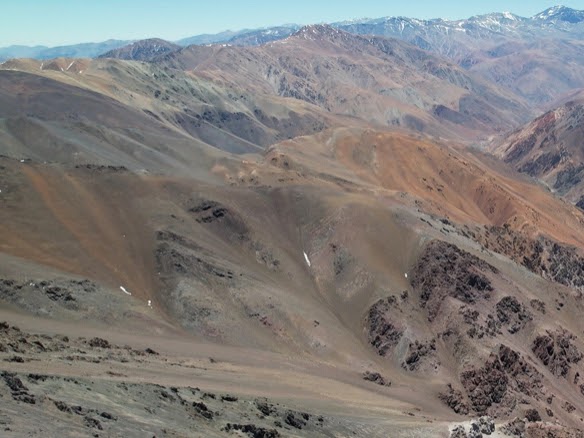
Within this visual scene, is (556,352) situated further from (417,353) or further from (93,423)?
(93,423)

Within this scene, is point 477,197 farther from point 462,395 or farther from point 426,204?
point 462,395

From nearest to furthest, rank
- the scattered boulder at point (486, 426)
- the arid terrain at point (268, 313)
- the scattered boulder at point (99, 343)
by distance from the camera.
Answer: the arid terrain at point (268, 313) < the scattered boulder at point (486, 426) < the scattered boulder at point (99, 343)

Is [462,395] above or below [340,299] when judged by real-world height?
below

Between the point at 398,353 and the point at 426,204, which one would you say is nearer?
the point at 398,353

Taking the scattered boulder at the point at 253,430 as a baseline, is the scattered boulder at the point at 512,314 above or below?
below

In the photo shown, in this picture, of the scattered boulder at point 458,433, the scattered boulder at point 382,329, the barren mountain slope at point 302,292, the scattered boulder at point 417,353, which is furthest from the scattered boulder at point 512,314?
the scattered boulder at point 458,433

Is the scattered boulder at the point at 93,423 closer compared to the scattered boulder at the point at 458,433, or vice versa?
the scattered boulder at the point at 93,423

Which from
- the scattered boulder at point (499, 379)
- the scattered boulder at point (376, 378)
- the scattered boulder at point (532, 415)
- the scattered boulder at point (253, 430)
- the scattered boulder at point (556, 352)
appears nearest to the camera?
the scattered boulder at point (253, 430)

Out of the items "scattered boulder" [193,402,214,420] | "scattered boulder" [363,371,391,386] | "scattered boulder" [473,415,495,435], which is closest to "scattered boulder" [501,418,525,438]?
"scattered boulder" [473,415,495,435]

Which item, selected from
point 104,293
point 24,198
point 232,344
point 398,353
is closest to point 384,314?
point 398,353

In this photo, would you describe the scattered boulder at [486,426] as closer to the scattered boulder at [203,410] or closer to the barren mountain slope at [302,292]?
the barren mountain slope at [302,292]

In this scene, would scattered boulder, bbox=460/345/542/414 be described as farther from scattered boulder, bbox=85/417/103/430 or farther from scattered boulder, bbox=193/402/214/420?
scattered boulder, bbox=85/417/103/430
